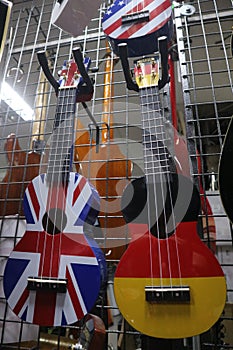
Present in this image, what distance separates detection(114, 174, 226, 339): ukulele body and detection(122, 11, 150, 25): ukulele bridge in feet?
2.45

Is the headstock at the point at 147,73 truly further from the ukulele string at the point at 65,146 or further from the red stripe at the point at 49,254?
the red stripe at the point at 49,254

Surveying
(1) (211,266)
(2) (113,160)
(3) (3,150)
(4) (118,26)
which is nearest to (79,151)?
(2) (113,160)

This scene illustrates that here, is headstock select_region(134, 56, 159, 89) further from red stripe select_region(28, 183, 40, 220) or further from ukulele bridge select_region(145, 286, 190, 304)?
ukulele bridge select_region(145, 286, 190, 304)

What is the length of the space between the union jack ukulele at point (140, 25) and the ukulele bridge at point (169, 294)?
89cm

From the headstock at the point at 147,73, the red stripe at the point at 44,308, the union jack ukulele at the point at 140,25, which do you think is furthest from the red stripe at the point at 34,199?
the union jack ukulele at the point at 140,25

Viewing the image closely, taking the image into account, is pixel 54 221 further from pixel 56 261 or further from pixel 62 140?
pixel 62 140

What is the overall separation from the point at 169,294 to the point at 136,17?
3.35 feet

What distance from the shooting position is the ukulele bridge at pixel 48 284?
0.69 m

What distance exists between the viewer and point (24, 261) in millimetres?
750

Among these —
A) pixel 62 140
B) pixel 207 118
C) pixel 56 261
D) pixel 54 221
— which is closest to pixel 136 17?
pixel 207 118

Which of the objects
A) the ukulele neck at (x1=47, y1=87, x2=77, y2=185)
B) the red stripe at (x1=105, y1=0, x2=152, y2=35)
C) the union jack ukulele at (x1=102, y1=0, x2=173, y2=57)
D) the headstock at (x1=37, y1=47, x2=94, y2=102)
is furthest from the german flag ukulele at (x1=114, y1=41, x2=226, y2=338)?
the red stripe at (x1=105, y1=0, x2=152, y2=35)

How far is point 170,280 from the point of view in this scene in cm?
63

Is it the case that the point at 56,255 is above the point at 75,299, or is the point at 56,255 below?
above

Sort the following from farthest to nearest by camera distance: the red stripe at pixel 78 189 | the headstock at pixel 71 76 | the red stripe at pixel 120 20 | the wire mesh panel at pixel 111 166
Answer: the red stripe at pixel 120 20
the headstock at pixel 71 76
the wire mesh panel at pixel 111 166
the red stripe at pixel 78 189
